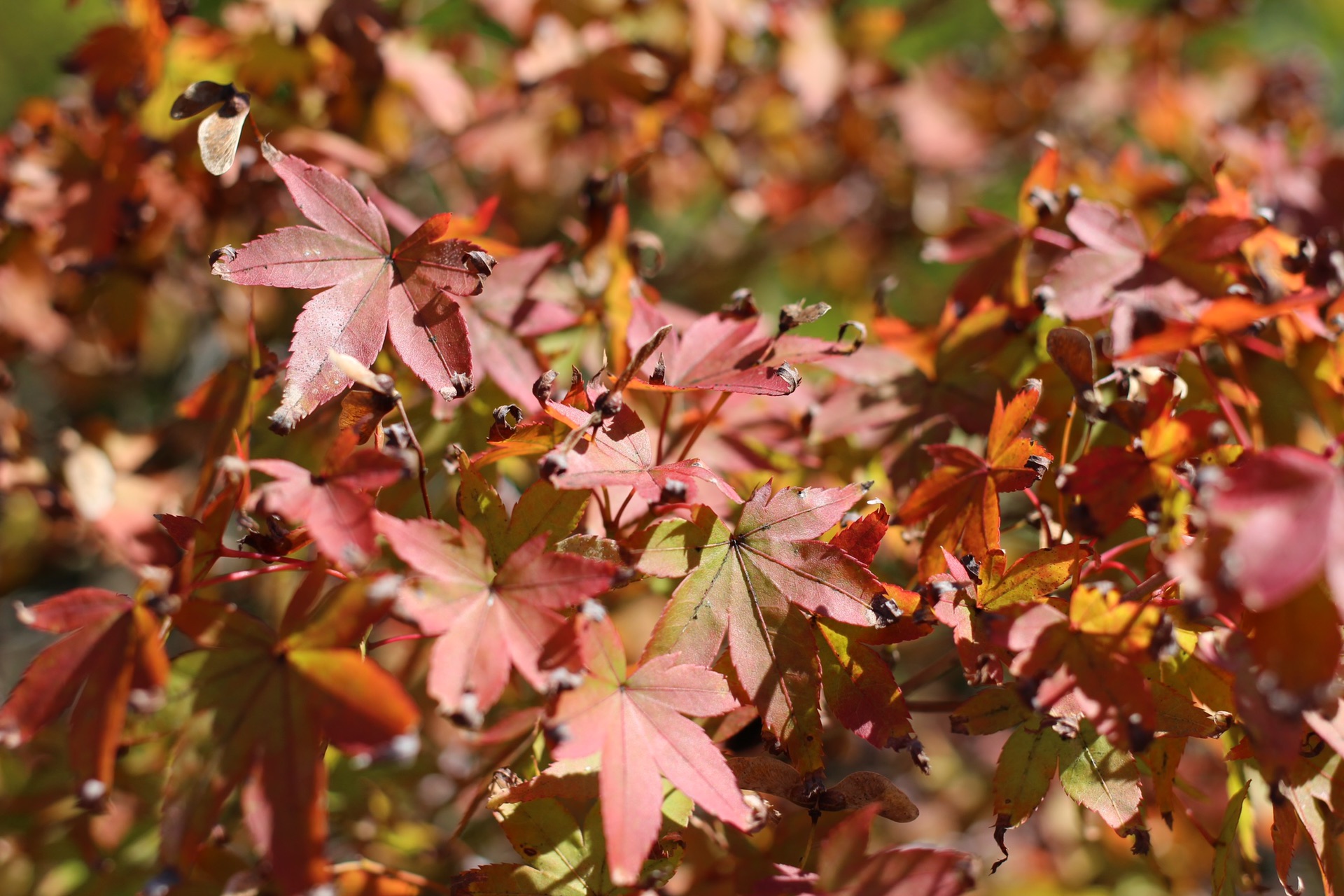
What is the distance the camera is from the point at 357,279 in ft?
3.10

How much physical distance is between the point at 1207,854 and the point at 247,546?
2.15 meters

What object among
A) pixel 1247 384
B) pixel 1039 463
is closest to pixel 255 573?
pixel 1039 463

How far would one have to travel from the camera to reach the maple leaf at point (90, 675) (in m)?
0.75

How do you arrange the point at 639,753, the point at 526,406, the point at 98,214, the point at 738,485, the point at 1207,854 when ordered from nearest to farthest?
the point at 639,753, the point at 526,406, the point at 738,485, the point at 98,214, the point at 1207,854

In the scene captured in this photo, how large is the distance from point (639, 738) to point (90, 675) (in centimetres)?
50

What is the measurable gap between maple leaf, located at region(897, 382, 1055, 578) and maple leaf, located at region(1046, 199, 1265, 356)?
23cm

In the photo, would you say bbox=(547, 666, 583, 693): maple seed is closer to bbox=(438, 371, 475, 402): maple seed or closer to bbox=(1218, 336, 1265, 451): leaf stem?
bbox=(438, 371, 475, 402): maple seed

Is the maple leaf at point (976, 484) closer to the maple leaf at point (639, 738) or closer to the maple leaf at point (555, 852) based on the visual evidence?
the maple leaf at point (639, 738)

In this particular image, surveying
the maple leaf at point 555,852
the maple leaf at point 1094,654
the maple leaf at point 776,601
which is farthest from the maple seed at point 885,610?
the maple leaf at point 555,852

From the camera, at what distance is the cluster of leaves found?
0.76 metres

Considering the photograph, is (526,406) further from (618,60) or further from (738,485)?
(618,60)

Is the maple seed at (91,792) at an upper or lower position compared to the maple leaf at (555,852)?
upper

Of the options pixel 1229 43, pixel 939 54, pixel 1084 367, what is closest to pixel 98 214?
pixel 1084 367

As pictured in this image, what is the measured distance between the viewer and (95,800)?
2.44ft
